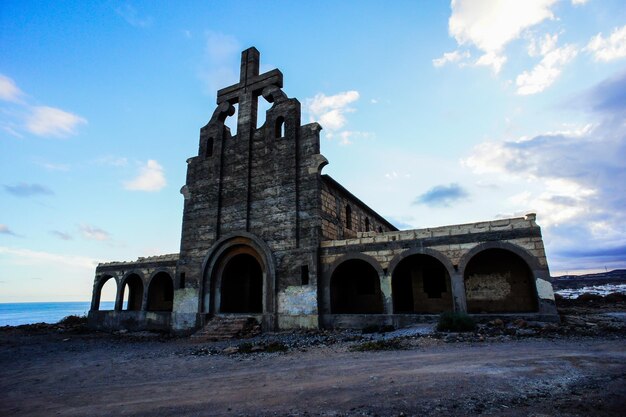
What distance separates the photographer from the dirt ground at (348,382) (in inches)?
163

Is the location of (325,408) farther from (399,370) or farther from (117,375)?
(117,375)

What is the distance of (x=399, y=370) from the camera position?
5930mm

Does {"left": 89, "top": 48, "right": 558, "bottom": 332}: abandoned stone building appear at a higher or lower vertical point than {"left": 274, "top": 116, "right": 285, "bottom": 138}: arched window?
lower

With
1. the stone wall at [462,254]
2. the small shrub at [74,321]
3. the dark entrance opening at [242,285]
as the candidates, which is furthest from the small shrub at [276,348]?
the small shrub at [74,321]

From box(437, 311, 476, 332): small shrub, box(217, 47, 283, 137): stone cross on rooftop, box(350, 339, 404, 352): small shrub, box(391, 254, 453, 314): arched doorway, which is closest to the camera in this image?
box(350, 339, 404, 352): small shrub

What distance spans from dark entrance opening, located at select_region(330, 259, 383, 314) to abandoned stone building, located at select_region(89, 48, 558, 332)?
0.16 feet

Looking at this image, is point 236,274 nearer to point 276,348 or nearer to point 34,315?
point 276,348

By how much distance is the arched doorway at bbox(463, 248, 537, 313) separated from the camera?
13625 millimetres

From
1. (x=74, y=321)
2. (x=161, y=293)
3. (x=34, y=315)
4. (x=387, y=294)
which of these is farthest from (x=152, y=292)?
(x=34, y=315)

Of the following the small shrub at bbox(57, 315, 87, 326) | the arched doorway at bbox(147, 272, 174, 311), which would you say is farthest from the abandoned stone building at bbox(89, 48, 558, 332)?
the small shrub at bbox(57, 315, 87, 326)

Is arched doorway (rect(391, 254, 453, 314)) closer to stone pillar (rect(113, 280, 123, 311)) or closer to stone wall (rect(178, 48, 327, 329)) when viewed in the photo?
stone wall (rect(178, 48, 327, 329))

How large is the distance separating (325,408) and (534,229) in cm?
1037

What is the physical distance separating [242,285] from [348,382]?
1326cm

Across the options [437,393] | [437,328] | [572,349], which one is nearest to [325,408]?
[437,393]
